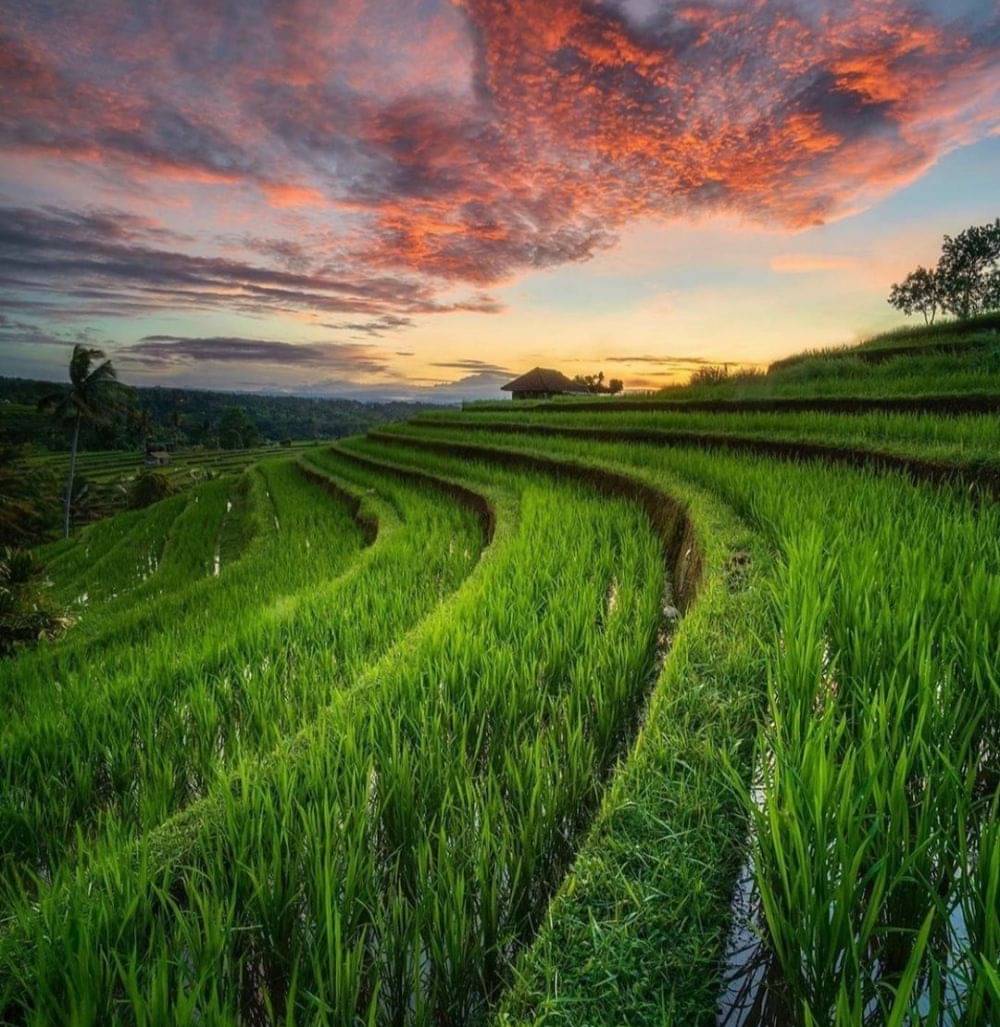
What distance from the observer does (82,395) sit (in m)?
30.3

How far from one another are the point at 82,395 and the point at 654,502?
34267 mm

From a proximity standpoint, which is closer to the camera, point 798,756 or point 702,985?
point 702,985

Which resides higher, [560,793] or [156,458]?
[156,458]

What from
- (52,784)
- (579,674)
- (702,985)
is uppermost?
(579,674)

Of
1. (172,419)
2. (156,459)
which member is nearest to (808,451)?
(156,459)

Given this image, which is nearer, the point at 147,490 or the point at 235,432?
the point at 147,490

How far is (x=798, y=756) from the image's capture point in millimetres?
1503

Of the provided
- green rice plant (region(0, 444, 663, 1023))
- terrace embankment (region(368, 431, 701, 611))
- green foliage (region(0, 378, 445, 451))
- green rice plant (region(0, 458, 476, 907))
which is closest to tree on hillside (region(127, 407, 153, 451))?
green foliage (region(0, 378, 445, 451))

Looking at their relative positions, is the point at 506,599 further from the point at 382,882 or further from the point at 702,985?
the point at 702,985

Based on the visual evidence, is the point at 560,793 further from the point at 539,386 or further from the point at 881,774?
the point at 539,386

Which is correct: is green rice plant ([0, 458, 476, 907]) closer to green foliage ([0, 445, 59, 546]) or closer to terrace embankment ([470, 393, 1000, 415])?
terrace embankment ([470, 393, 1000, 415])

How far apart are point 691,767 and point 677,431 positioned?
816 cm

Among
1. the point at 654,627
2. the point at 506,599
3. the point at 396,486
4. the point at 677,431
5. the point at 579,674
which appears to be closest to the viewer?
the point at 579,674

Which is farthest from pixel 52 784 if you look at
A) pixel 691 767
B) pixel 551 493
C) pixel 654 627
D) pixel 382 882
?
pixel 551 493
